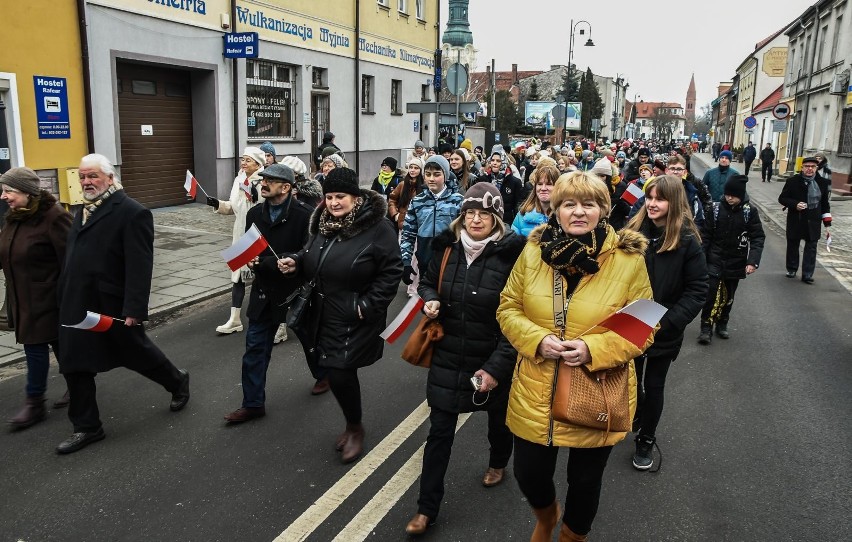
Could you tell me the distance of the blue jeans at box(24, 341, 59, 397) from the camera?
193 inches

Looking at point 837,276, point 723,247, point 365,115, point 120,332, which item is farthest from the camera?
point 365,115

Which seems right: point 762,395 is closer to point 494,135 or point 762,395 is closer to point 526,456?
point 526,456

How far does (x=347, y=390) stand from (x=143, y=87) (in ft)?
41.3

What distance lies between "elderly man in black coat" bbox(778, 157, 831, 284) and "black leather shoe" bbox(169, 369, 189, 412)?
A: 29.2 ft

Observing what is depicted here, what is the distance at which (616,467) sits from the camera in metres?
4.43

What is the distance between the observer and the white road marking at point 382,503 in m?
3.60

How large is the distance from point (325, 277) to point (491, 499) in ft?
5.28

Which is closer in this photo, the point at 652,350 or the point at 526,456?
the point at 526,456

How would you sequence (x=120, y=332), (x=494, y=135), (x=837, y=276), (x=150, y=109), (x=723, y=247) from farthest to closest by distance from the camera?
(x=494, y=135) < (x=150, y=109) < (x=837, y=276) < (x=723, y=247) < (x=120, y=332)

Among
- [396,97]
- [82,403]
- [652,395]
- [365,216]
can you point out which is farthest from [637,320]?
[396,97]

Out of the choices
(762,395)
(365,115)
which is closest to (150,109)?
(365,115)

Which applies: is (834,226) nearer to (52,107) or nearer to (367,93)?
(367,93)

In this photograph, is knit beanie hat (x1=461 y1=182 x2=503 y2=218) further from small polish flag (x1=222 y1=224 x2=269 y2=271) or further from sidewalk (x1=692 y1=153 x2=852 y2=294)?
sidewalk (x1=692 y1=153 x2=852 y2=294)

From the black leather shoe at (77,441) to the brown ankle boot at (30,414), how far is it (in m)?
0.46
